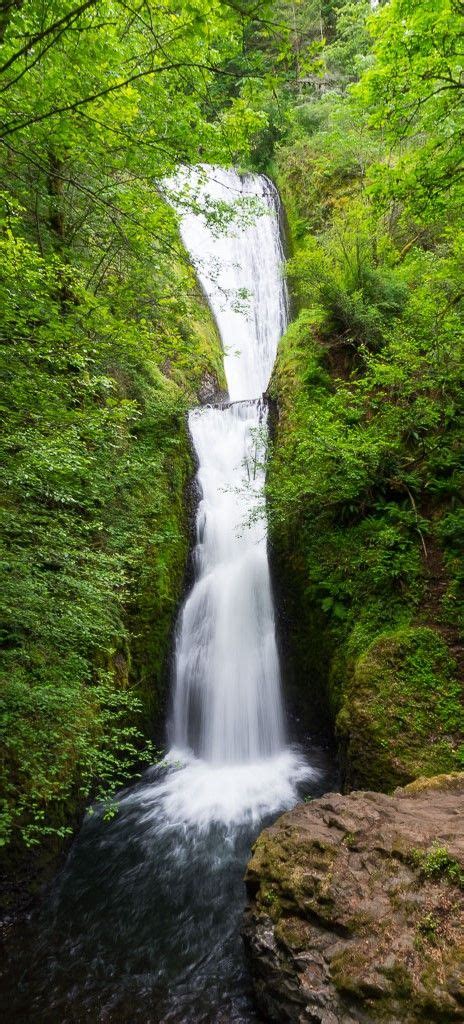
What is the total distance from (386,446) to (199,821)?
5.14 m

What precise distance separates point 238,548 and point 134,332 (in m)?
4.94

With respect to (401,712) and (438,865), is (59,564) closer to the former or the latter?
(438,865)

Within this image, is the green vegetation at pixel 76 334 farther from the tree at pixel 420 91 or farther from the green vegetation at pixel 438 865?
the green vegetation at pixel 438 865

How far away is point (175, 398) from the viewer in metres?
9.74

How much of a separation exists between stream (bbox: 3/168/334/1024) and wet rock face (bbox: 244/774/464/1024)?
80 cm

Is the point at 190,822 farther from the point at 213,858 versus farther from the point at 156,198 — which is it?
the point at 156,198

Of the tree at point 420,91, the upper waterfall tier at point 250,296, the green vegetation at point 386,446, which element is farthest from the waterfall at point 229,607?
the upper waterfall tier at point 250,296

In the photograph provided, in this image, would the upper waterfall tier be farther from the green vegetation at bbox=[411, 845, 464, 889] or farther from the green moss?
the green vegetation at bbox=[411, 845, 464, 889]

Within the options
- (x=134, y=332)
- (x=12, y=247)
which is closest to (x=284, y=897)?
(x=12, y=247)

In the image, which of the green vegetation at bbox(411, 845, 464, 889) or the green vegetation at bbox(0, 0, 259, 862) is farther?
the green vegetation at bbox(0, 0, 259, 862)

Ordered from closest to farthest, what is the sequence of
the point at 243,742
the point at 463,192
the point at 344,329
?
the point at 463,192, the point at 243,742, the point at 344,329

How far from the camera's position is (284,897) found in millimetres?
3039

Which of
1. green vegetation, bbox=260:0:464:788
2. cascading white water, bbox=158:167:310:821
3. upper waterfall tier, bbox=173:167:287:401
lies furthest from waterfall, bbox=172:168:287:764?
upper waterfall tier, bbox=173:167:287:401

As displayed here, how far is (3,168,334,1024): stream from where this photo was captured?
11.5ft
